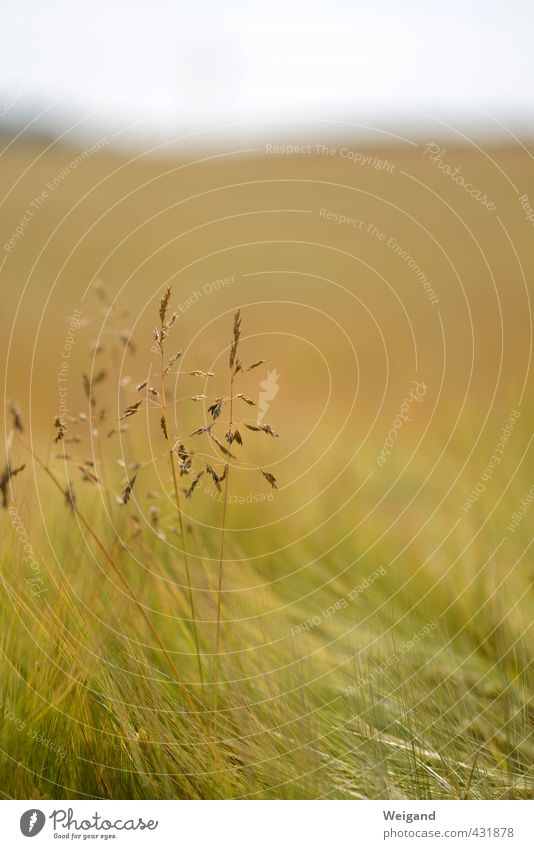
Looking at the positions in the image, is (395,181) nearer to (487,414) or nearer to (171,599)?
(487,414)

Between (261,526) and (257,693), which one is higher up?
(261,526)

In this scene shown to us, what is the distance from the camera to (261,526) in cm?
160

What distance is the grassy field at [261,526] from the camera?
122 cm

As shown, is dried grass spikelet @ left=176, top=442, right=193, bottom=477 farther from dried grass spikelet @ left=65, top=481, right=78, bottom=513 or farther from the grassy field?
dried grass spikelet @ left=65, top=481, right=78, bottom=513

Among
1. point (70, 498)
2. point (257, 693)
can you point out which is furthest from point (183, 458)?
point (257, 693)

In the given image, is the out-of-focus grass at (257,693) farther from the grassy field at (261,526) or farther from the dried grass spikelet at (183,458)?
the dried grass spikelet at (183,458)

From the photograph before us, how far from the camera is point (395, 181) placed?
209 centimetres

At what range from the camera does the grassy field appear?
4.00 ft

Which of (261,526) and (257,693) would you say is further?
(261,526)

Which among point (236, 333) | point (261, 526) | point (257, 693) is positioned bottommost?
point (257, 693)

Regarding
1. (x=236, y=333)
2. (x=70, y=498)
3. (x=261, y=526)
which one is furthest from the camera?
(x=261, y=526)

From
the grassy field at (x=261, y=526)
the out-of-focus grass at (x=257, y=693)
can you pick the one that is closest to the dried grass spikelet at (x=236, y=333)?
the grassy field at (x=261, y=526)

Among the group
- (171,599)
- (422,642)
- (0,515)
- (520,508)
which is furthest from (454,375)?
(0,515)

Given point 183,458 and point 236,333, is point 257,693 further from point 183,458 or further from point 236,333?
point 236,333
